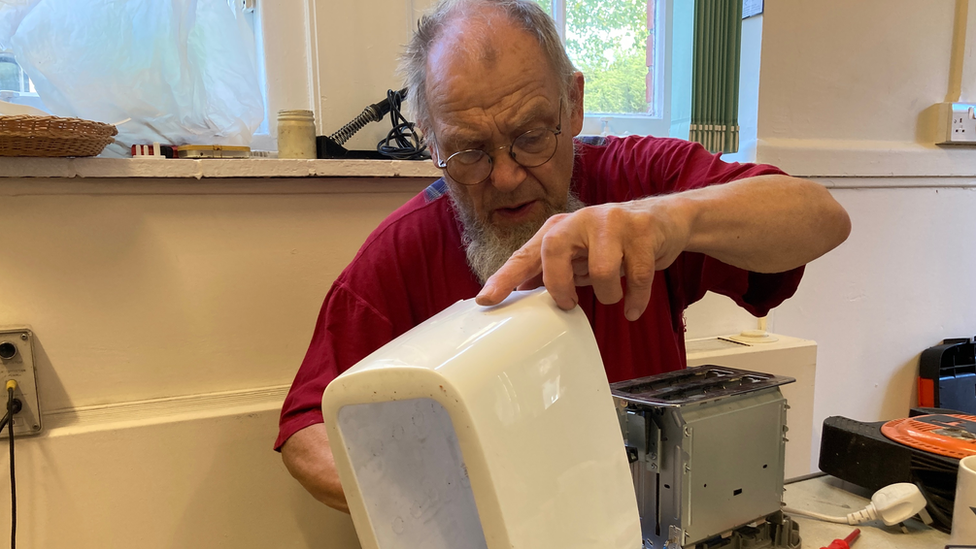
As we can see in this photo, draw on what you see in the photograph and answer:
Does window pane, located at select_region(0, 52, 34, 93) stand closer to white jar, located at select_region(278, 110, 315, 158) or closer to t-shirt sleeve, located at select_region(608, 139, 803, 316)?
white jar, located at select_region(278, 110, 315, 158)

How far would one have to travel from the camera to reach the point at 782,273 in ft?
3.00

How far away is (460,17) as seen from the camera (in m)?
0.94

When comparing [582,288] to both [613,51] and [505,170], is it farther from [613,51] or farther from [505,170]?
[613,51]

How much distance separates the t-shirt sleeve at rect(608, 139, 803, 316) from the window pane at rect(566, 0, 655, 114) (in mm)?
730

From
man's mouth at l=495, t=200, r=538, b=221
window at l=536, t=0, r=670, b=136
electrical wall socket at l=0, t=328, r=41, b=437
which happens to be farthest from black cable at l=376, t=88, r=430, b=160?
electrical wall socket at l=0, t=328, r=41, b=437

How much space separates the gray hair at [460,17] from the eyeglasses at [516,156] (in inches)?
3.0

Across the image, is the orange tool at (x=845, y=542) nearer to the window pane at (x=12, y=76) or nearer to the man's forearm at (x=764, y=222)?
the man's forearm at (x=764, y=222)

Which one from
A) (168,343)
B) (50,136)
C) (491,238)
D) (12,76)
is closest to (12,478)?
(168,343)

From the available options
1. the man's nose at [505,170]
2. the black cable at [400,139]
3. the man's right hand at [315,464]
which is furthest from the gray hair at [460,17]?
the man's right hand at [315,464]

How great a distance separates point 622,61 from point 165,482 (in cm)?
151

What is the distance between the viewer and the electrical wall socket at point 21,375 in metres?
1.07

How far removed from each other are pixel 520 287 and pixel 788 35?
144 cm

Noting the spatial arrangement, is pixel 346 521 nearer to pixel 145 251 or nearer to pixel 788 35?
pixel 145 251

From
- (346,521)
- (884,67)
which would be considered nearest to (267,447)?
(346,521)
